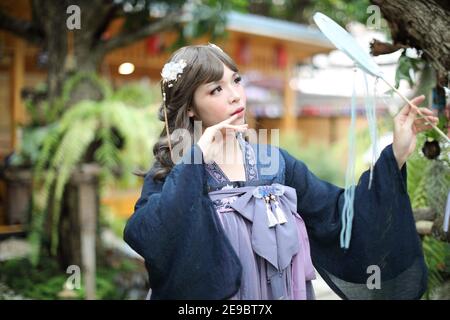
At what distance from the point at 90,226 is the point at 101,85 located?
3.81 feet

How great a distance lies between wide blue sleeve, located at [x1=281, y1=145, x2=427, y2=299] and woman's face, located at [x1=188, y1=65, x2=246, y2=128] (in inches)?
12.8

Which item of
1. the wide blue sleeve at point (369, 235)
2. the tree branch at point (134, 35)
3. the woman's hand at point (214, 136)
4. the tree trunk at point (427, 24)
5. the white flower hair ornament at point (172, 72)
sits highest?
the tree branch at point (134, 35)

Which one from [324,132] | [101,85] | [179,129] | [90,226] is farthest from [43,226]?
[324,132]

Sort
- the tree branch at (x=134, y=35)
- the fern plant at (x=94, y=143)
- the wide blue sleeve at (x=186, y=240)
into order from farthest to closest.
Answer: the tree branch at (x=134, y=35), the fern plant at (x=94, y=143), the wide blue sleeve at (x=186, y=240)

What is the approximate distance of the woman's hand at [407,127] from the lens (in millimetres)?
1886

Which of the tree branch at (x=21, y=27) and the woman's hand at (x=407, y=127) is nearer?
the woman's hand at (x=407, y=127)

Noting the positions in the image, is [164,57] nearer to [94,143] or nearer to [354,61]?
[94,143]

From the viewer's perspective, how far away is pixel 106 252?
535 cm

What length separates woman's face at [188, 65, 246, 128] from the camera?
197 cm

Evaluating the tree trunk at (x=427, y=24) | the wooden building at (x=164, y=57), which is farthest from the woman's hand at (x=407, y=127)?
the wooden building at (x=164, y=57)

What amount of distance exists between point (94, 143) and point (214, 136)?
2939 millimetres

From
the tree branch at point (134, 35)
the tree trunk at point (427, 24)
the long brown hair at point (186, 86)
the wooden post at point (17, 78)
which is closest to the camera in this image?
the long brown hair at point (186, 86)

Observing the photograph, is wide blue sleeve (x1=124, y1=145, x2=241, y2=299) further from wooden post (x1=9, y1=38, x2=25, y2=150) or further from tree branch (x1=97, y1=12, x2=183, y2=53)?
wooden post (x1=9, y1=38, x2=25, y2=150)

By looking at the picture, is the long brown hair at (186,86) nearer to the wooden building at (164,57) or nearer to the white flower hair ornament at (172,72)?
the white flower hair ornament at (172,72)
